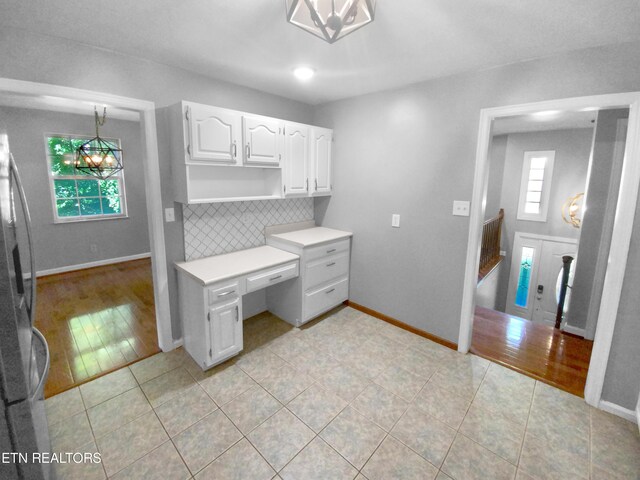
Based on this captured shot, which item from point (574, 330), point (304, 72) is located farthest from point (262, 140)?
point (574, 330)

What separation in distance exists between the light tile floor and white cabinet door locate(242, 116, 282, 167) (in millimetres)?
1753

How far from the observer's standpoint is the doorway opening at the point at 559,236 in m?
1.93

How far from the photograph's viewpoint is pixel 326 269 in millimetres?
3170

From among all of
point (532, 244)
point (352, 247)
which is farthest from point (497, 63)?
point (532, 244)

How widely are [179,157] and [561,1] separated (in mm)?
2473

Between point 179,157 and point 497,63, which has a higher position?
point 497,63

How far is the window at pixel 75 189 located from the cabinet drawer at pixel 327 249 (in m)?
4.15

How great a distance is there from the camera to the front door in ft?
16.9

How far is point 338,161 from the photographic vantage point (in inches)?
134

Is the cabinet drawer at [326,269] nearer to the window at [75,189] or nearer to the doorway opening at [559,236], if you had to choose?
the doorway opening at [559,236]

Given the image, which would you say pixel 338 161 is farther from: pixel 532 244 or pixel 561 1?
pixel 532 244

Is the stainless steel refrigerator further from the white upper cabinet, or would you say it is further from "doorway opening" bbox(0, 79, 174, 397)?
"doorway opening" bbox(0, 79, 174, 397)

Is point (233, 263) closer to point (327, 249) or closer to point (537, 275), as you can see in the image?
point (327, 249)

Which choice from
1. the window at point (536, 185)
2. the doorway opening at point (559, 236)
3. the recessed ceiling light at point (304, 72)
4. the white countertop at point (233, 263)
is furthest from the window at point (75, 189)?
the window at point (536, 185)
